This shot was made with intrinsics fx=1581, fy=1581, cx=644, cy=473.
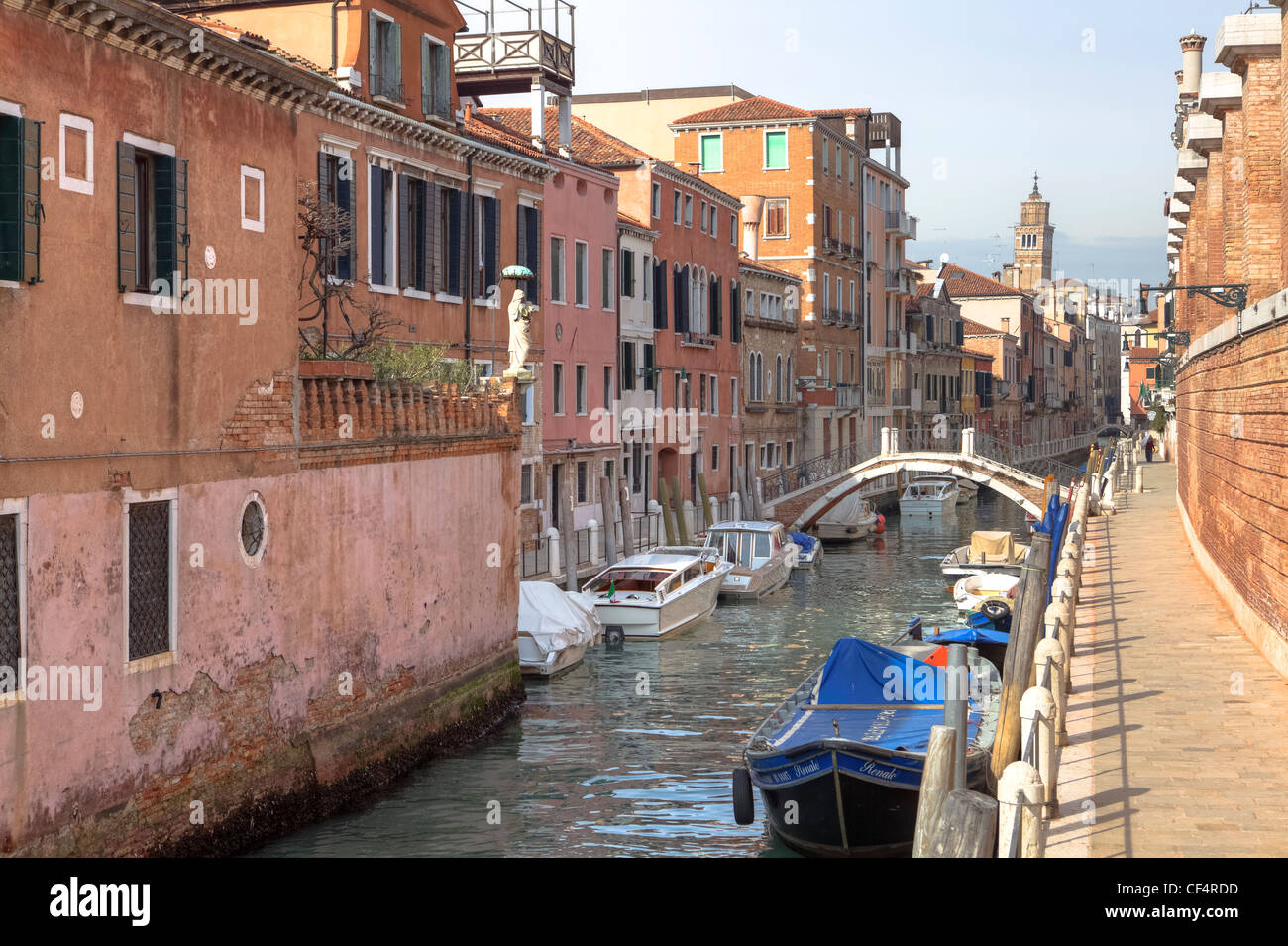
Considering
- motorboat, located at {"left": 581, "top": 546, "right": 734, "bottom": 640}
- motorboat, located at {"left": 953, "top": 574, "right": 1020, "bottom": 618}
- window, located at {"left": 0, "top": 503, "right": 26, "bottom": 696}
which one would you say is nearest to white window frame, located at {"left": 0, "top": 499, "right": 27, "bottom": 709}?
window, located at {"left": 0, "top": 503, "right": 26, "bottom": 696}

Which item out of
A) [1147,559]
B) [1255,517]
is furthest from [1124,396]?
[1255,517]

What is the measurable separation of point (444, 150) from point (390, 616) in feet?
31.6

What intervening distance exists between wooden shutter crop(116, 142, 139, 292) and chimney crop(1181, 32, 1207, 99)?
1794 centimetres

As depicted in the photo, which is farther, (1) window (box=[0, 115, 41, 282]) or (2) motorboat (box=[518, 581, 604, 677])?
(2) motorboat (box=[518, 581, 604, 677])

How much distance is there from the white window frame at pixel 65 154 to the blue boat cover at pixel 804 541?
26432mm

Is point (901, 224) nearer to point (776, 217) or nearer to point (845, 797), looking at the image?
point (776, 217)

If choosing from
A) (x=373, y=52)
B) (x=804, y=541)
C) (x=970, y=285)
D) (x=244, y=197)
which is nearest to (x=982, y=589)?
(x=804, y=541)

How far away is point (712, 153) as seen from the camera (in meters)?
47.0

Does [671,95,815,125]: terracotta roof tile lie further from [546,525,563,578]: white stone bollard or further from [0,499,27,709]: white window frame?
[0,499,27,709]: white window frame

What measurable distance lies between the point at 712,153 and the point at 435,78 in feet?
85.0

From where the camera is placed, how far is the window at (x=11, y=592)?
915cm

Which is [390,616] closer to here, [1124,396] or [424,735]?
[424,735]

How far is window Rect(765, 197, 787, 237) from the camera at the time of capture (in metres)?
47.0

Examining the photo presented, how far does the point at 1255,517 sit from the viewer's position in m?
13.8
